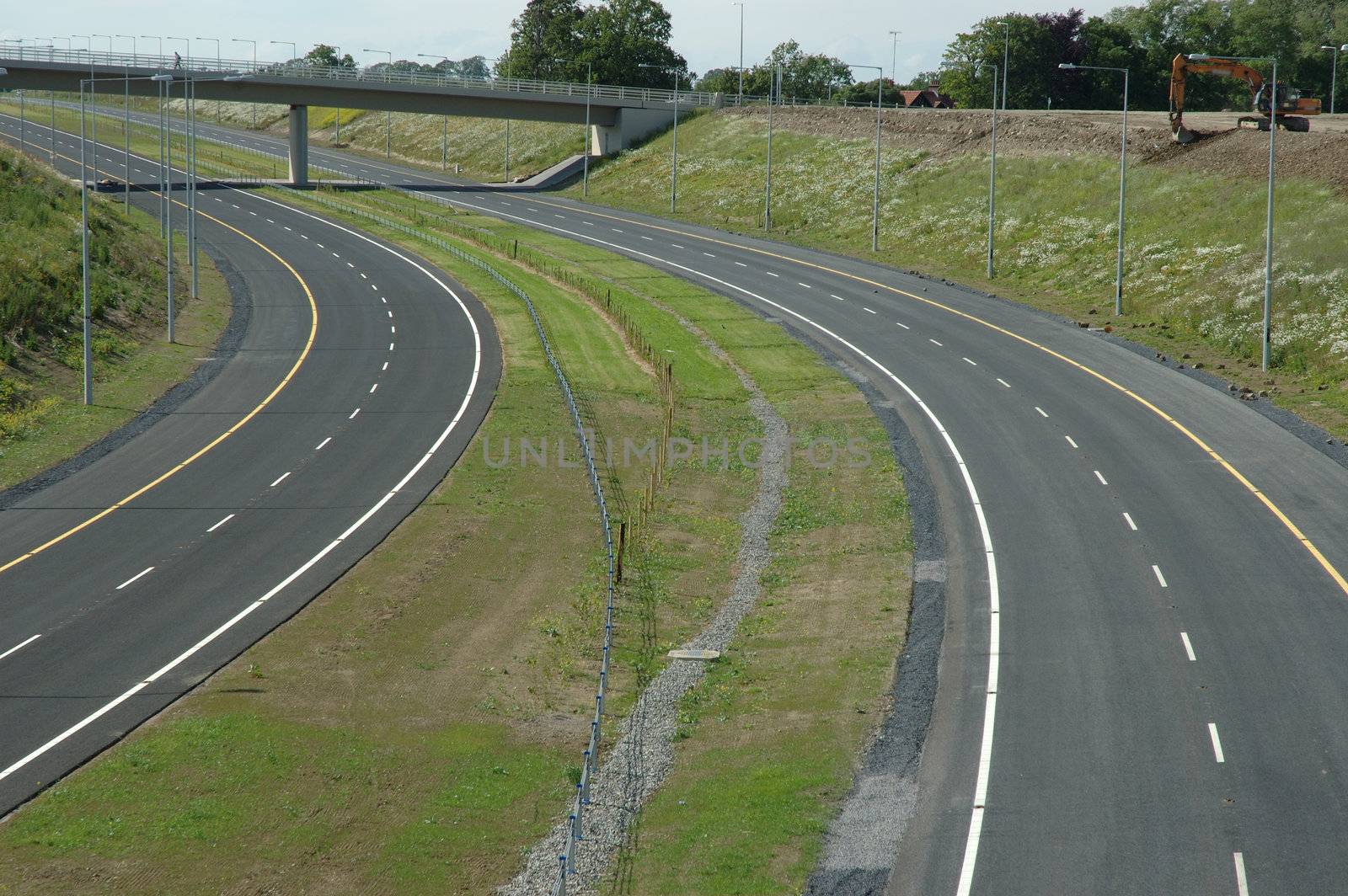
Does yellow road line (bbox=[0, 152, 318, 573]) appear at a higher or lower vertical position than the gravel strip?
higher

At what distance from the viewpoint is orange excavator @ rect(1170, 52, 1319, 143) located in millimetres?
68938

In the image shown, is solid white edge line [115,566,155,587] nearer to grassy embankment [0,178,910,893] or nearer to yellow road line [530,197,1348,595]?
grassy embankment [0,178,910,893]

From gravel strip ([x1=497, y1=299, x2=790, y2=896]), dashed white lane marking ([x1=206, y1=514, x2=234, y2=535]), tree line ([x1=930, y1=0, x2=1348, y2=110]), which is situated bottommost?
gravel strip ([x1=497, y1=299, x2=790, y2=896])

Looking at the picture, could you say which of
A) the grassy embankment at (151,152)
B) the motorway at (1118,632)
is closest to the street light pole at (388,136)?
the grassy embankment at (151,152)

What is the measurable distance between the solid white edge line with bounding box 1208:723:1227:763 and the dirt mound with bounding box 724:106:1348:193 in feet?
170

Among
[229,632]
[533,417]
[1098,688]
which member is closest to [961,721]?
[1098,688]

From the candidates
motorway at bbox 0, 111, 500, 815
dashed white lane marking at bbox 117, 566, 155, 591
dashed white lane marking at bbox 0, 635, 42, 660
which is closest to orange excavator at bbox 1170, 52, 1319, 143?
motorway at bbox 0, 111, 500, 815

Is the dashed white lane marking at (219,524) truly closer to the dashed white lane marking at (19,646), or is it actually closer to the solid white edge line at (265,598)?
the solid white edge line at (265,598)

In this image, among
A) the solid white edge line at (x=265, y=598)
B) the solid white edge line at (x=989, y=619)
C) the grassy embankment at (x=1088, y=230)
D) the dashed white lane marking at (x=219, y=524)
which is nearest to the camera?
the solid white edge line at (x=989, y=619)

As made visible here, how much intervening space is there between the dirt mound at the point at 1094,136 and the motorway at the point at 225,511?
4363 centimetres

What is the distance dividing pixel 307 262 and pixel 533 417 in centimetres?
3718

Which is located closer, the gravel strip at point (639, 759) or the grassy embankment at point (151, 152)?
the gravel strip at point (639, 759)

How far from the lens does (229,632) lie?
27.2 m

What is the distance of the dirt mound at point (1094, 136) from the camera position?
7156cm
